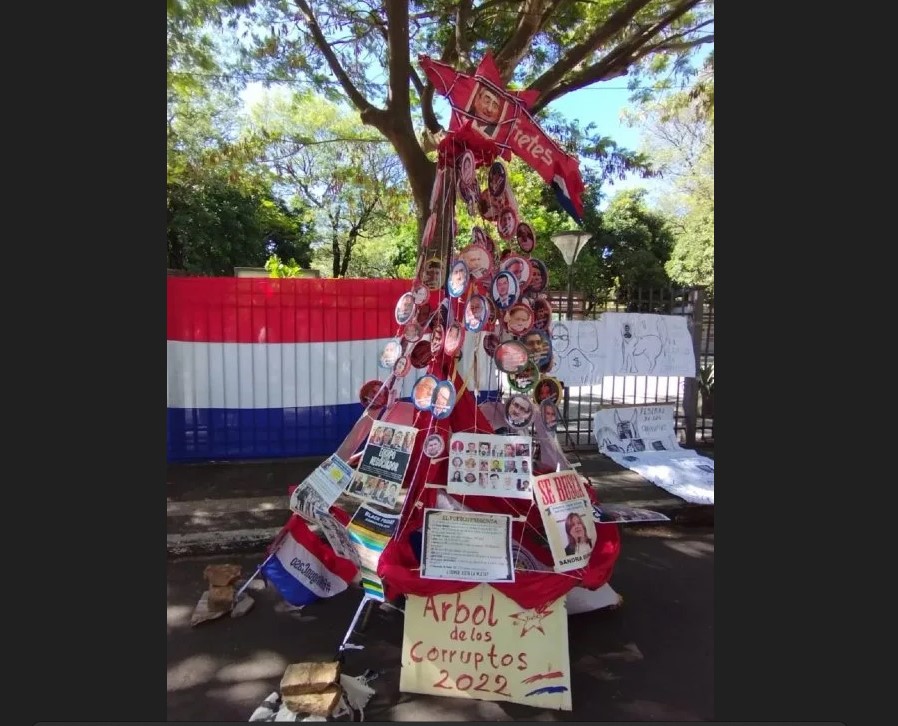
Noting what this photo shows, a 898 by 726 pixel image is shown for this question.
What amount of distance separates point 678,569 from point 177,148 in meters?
13.4

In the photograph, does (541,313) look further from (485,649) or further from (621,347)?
(621,347)

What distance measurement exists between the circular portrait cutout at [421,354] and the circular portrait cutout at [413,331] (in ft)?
0.24

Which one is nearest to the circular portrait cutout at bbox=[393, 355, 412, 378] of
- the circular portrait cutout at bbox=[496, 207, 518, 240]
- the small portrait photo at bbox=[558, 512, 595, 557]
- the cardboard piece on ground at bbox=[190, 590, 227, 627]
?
the circular portrait cutout at bbox=[496, 207, 518, 240]

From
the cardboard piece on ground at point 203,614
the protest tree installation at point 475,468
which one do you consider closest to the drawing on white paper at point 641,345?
the protest tree installation at point 475,468

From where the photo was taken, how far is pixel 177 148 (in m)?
12.7

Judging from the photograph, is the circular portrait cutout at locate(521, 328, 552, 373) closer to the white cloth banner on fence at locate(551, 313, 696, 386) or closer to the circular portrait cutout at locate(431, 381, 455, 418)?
the circular portrait cutout at locate(431, 381, 455, 418)

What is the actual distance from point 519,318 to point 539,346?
22 centimetres

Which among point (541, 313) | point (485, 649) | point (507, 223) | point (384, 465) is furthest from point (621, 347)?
point (485, 649)

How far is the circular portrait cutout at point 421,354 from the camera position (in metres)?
3.35

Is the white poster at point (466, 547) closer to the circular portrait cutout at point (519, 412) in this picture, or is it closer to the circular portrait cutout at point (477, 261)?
the circular portrait cutout at point (519, 412)

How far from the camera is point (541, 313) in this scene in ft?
11.0

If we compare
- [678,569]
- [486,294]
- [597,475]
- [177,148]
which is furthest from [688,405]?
[177,148]

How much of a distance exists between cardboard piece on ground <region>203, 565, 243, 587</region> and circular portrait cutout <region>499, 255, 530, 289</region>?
A: 2629mm

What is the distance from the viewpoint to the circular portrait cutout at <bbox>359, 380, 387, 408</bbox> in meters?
3.48
